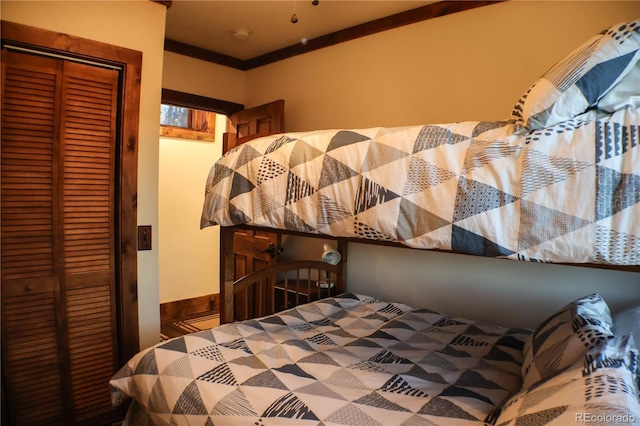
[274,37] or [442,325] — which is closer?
[442,325]

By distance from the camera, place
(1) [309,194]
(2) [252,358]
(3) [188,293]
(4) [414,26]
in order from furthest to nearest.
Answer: (3) [188,293] < (4) [414,26] < (2) [252,358] < (1) [309,194]

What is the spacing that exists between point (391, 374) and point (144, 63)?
6.60 feet

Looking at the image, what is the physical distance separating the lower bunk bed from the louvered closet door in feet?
1.93

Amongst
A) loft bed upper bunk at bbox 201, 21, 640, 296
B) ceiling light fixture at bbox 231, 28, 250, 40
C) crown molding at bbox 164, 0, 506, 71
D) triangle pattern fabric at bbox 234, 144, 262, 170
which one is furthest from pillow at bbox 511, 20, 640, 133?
ceiling light fixture at bbox 231, 28, 250, 40

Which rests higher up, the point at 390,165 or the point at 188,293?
the point at 390,165

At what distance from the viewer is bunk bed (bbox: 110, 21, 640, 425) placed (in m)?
0.89

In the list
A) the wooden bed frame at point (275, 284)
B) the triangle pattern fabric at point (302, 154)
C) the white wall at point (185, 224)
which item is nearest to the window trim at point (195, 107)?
the white wall at point (185, 224)

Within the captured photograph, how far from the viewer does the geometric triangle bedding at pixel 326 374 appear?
123 cm

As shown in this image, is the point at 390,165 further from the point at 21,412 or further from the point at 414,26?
the point at 21,412

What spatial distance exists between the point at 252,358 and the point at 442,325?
1.02 meters

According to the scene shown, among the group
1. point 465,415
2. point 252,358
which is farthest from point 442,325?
point 252,358

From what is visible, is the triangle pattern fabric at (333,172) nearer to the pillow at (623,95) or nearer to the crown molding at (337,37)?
the pillow at (623,95)

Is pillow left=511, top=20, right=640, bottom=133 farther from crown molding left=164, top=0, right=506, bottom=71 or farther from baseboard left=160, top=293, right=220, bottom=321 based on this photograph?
baseboard left=160, top=293, right=220, bottom=321

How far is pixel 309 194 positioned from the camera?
1.33 metres
